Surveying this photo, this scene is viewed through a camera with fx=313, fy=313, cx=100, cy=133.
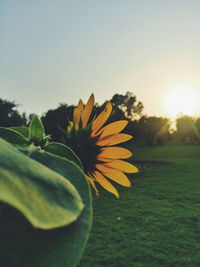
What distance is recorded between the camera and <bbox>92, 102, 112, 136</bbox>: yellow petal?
415mm

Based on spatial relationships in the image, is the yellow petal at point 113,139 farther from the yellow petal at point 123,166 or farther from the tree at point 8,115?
the tree at point 8,115

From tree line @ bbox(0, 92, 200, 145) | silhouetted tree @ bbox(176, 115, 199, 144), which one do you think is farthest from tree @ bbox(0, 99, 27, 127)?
silhouetted tree @ bbox(176, 115, 199, 144)

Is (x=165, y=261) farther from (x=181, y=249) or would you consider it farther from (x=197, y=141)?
(x=197, y=141)

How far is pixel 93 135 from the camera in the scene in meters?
0.45

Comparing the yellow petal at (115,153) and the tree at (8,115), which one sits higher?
the tree at (8,115)

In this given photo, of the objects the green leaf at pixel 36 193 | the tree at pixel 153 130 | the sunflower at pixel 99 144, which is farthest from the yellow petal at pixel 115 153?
the tree at pixel 153 130

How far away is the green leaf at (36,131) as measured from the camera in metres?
0.25

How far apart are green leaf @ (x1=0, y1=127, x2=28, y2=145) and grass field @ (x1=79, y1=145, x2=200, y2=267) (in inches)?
151

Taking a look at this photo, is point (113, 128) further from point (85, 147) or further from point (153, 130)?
point (153, 130)

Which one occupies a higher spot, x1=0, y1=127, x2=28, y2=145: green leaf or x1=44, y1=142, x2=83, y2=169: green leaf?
x1=0, y1=127, x2=28, y2=145: green leaf

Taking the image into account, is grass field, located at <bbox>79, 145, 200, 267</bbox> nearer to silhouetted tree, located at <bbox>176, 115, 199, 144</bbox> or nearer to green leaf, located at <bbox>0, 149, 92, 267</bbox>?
green leaf, located at <bbox>0, 149, 92, 267</bbox>

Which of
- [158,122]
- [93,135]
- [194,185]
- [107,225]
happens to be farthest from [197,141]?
[93,135]

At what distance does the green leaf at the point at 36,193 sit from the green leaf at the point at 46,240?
0.6 inches

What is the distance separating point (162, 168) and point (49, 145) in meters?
11.3
